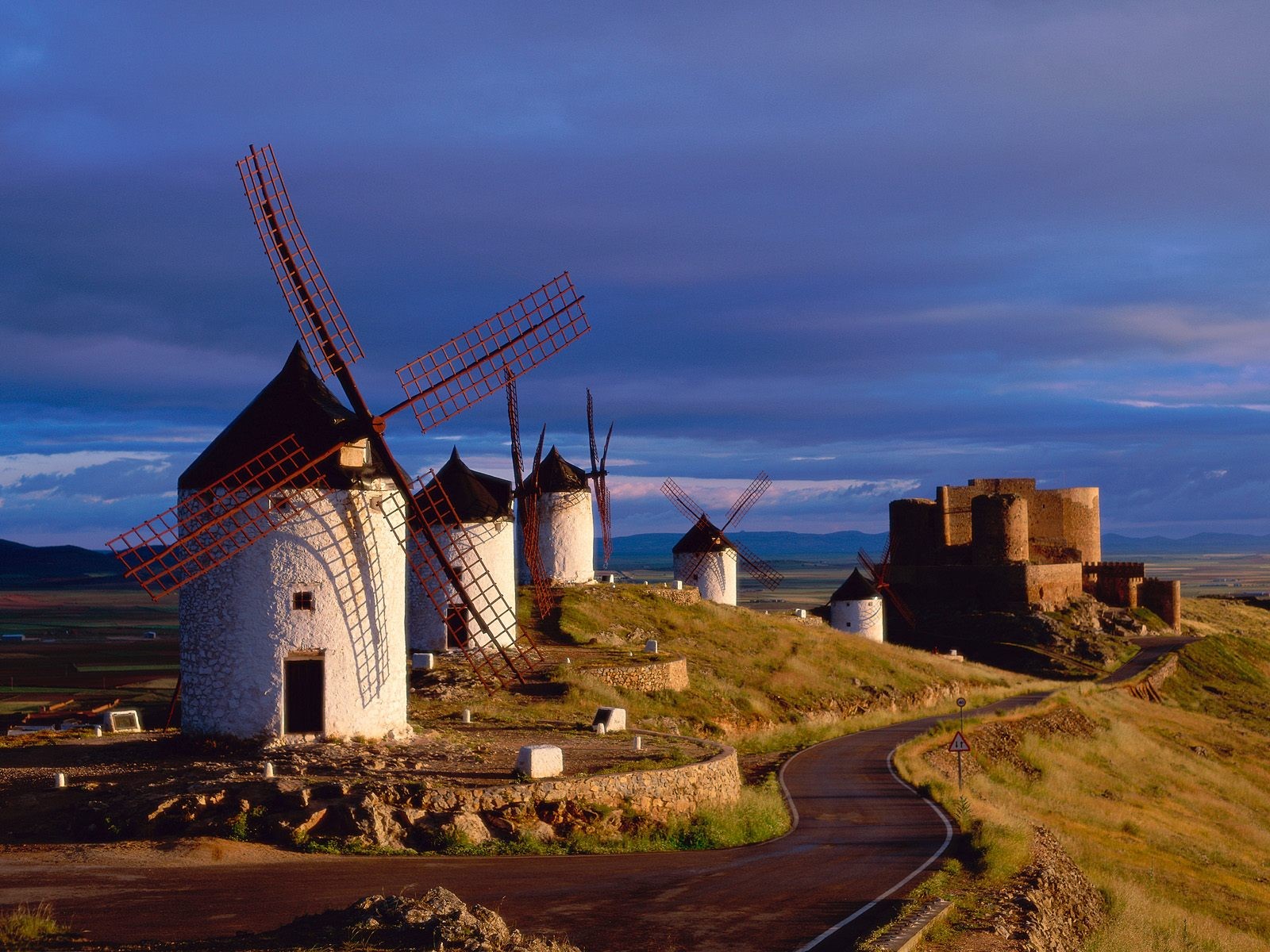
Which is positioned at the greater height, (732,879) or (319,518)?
(319,518)

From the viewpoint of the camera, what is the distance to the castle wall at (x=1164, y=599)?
215 feet

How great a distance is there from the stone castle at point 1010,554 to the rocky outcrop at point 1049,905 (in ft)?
144

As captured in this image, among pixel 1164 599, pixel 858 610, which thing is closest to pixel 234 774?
pixel 858 610

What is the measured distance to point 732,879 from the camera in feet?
52.2

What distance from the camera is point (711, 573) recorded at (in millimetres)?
55594

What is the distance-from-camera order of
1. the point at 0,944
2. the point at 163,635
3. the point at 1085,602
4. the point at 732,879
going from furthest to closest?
the point at 163,635
the point at 1085,602
the point at 732,879
the point at 0,944

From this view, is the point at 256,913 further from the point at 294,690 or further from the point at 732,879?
the point at 294,690

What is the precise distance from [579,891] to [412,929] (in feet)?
13.5

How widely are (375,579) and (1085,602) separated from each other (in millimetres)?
50762

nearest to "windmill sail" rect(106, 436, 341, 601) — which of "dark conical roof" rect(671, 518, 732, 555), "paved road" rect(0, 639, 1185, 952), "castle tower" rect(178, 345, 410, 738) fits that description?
"castle tower" rect(178, 345, 410, 738)

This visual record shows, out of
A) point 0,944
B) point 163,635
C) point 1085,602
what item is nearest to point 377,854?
point 0,944

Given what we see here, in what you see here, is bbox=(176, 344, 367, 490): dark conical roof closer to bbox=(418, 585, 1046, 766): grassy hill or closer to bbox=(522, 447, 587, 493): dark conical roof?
bbox=(418, 585, 1046, 766): grassy hill

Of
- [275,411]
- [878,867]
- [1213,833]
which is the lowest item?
[1213,833]

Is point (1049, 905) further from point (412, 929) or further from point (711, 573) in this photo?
point (711, 573)
